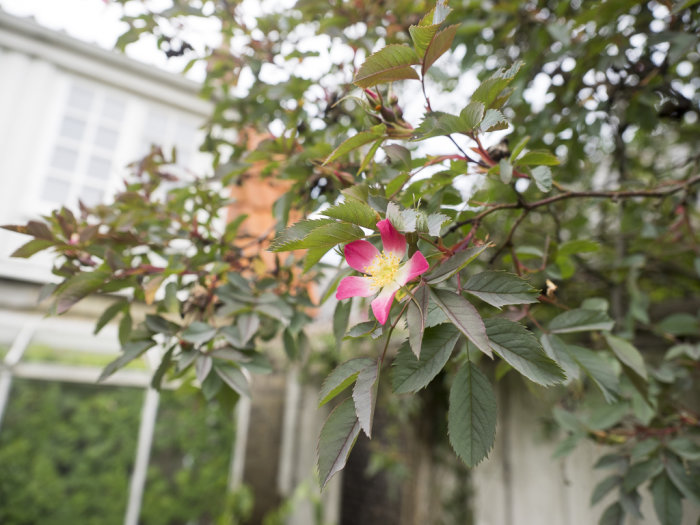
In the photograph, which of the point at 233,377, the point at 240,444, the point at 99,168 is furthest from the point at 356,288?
the point at 240,444

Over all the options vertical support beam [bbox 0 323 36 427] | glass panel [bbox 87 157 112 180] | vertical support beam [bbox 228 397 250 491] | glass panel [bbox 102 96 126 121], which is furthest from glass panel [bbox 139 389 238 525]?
glass panel [bbox 102 96 126 121]

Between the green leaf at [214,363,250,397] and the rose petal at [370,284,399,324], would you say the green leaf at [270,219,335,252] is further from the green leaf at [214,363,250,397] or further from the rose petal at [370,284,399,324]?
A: the green leaf at [214,363,250,397]

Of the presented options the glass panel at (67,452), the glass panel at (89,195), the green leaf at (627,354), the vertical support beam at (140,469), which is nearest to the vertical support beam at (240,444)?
the vertical support beam at (140,469)

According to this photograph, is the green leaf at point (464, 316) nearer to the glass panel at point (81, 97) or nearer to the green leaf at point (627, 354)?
the green leaf at point (627, 354)

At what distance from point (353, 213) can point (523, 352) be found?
27 cm

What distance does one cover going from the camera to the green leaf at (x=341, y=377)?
0.57 metres

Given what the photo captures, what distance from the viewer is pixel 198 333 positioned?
35.8 inches

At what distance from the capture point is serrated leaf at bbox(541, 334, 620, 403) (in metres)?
0.76

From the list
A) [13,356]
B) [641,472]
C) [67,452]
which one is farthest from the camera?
[67,452]

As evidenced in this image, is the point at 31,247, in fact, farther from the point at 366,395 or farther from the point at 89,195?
the point at 89,195

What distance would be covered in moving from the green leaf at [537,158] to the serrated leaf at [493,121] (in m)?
0.11

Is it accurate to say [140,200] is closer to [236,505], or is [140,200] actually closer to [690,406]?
[690,406]

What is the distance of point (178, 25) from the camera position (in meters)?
1.34

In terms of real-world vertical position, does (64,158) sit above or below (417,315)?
above
